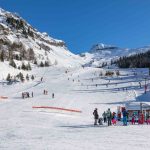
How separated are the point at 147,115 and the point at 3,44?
16161cm

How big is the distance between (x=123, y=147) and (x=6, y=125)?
13.1 meters

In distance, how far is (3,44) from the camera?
7470 inches

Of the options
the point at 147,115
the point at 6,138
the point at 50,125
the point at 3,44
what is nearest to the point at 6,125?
the point at 50,125

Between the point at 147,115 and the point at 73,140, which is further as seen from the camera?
the point at 147,115

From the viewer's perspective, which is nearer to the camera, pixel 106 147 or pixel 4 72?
pixel 106 147

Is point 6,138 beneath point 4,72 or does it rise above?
beneath

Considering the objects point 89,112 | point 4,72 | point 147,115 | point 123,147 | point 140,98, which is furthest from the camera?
point 4,72

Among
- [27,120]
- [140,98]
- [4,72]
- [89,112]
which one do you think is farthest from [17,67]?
[27,120]

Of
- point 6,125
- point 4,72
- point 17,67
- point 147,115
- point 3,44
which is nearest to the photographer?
point 6,125

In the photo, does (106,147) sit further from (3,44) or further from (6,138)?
(3,44)

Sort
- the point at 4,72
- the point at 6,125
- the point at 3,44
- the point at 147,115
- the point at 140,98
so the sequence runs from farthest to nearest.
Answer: the point at 3,44, the point at 4,72, the point at 140,98, the point at 147,115, the point at 6,125

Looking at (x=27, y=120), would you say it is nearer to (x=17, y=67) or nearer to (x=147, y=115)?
(x=147, y=115)

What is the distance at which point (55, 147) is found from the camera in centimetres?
1984

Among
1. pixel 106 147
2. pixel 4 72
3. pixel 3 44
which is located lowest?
pixel 106 147
